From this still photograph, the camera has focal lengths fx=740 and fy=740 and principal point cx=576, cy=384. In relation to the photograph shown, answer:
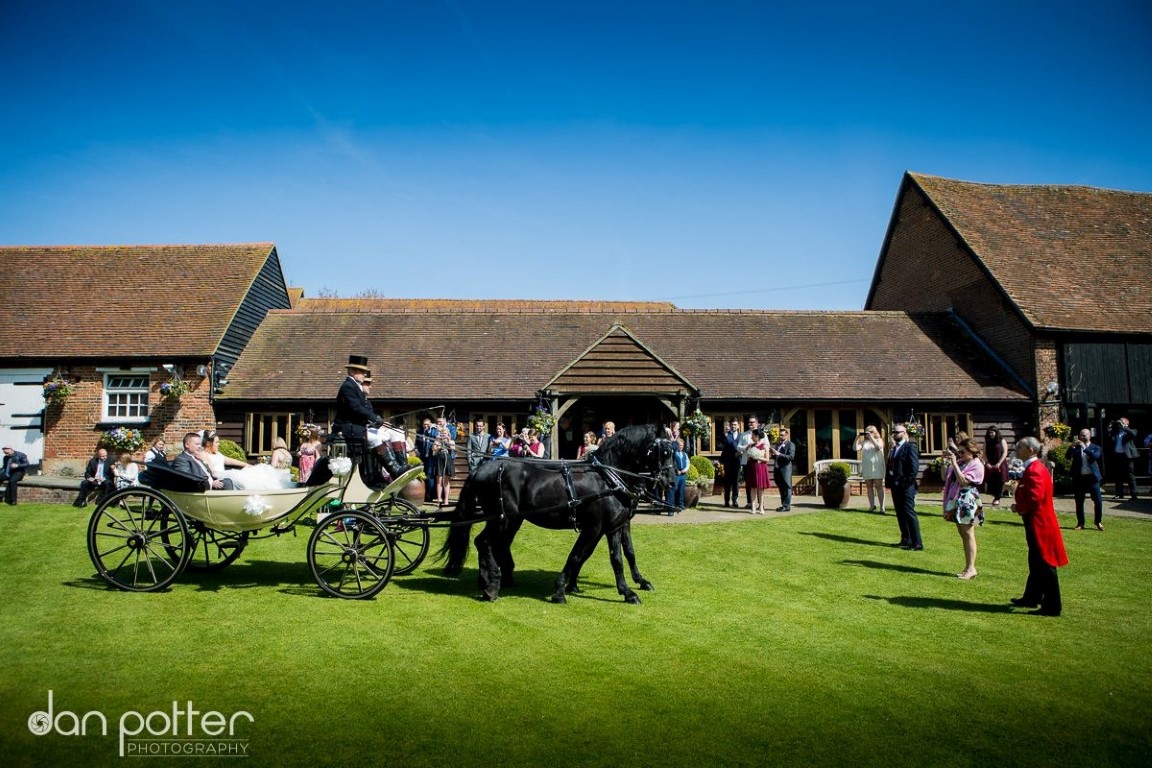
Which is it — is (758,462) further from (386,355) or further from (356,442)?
(386,355)

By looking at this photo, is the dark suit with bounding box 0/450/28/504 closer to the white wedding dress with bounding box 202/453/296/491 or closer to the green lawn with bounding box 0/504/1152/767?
the green lawn with bounding box 0/504/1152/767

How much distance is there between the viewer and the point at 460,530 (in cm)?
921

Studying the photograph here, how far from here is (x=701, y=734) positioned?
5.04m

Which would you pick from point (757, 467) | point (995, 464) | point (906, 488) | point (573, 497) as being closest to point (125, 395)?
point (757, 467)

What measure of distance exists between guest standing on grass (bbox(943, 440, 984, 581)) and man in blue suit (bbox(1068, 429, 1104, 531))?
5.91m

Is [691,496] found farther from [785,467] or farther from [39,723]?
[39,723]

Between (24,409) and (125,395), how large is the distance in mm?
2754

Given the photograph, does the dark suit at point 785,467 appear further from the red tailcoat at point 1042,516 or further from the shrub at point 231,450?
the shrub at point 231,450

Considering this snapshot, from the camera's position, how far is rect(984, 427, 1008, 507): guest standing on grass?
17.1 meters

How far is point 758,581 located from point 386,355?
15384 millimetres

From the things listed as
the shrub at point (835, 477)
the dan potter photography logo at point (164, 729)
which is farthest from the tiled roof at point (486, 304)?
the dan potter photography logo at point (164, 729)

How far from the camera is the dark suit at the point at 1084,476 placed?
561 inches

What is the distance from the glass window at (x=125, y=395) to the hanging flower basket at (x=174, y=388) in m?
1.04

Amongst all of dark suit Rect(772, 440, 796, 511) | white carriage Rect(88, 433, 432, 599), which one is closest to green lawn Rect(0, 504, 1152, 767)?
white carriage Rect(88, 433, 432, 599)
